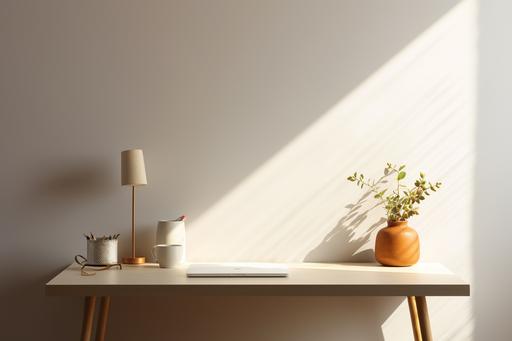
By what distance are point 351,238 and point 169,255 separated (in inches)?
29.2

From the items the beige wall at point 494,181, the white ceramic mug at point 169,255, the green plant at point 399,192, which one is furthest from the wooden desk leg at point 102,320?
the beige wall at point 494,181

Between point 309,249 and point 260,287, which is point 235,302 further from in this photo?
point 260,287

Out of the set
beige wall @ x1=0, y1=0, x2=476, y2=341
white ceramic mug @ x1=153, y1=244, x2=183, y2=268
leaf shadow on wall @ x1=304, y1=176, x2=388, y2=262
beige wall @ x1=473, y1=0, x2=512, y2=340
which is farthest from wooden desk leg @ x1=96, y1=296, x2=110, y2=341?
beige wall @ x1=473, y1=0, x2=512, y2=340

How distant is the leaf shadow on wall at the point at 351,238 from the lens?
2.56m

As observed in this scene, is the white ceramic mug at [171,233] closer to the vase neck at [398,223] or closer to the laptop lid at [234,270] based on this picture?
the laptop lid at [234,270]

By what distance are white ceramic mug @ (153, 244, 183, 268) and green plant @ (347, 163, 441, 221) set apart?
723mm

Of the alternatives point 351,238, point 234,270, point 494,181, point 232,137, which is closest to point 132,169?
point 232,137

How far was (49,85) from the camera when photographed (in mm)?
2549

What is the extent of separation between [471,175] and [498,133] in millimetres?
204

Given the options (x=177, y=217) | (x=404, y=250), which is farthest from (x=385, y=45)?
(x=177, y=217)

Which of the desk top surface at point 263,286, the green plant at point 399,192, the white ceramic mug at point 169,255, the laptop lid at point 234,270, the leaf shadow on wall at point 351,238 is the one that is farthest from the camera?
the leaf shadow on wall at point 351,238

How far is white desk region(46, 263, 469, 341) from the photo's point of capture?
200cm

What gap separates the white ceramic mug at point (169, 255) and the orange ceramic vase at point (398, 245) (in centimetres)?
76

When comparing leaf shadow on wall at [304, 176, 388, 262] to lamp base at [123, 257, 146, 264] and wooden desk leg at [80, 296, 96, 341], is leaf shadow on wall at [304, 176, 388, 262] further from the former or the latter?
wooden desk leg at [80, 296, 96, 341]
